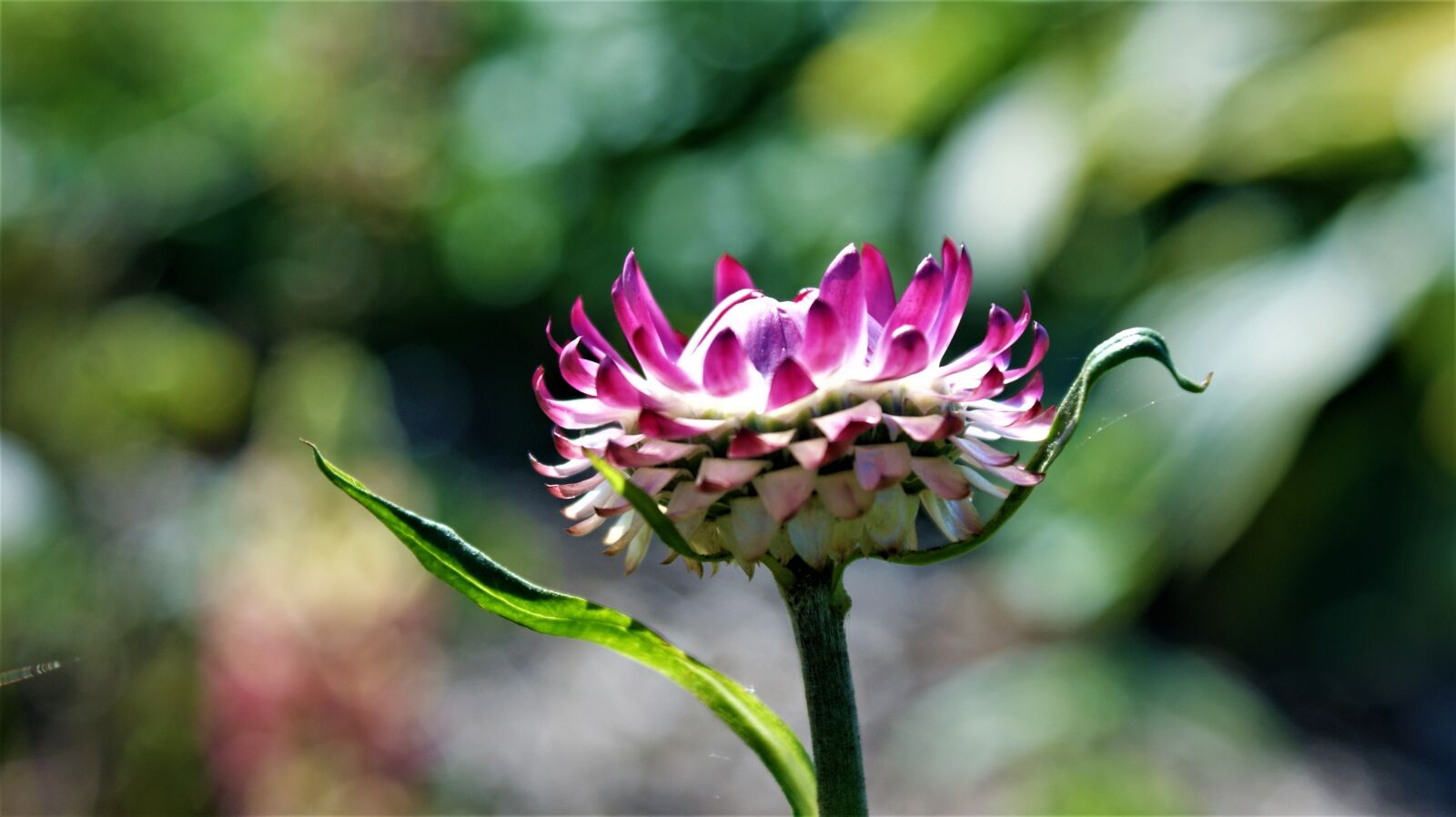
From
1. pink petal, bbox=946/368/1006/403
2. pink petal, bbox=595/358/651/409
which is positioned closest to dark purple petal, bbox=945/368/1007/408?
pink petal, bbox=946/368/1006/403

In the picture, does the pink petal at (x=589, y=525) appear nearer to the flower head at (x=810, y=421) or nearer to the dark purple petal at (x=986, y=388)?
the flower head at (x=810, y=421)

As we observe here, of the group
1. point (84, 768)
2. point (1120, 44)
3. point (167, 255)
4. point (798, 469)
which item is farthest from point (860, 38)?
point (798, 469)

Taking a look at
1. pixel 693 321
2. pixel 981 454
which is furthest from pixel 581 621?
pixel 693 321

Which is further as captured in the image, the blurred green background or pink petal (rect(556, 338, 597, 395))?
the blurred green background

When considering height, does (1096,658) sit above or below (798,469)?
above

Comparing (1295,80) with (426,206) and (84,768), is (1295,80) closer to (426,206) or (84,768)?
(426,206)

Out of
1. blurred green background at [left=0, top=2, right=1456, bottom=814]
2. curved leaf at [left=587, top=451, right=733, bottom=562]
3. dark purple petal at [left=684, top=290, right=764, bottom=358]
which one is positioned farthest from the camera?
blurred green background at [left=0, top=2, right=1456, bottom=814]

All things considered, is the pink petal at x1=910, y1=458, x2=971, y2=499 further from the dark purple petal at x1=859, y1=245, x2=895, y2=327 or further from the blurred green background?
the blurred green background
